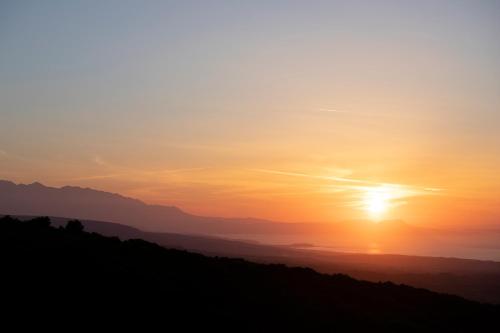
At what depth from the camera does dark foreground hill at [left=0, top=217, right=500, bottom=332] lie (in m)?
17.7

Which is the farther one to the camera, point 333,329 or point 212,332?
point 333,329

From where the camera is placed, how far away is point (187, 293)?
68.8 feet

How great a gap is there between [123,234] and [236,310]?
155 metres

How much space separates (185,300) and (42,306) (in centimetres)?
544

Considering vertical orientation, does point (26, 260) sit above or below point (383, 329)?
above

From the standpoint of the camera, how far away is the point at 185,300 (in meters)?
20.1

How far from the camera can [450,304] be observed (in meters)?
30.0

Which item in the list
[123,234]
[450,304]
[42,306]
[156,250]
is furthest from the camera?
[123,234]

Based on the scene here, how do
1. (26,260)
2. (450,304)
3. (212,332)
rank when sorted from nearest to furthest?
(212,332) < (26,260) < (450,304)

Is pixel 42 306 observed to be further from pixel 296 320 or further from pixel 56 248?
pixel 296 320

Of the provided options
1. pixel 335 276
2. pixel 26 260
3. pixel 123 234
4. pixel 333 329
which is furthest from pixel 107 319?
pixel 123 234

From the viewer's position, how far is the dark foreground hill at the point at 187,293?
17.7 m

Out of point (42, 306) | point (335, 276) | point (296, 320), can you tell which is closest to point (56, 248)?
point (42, 306)

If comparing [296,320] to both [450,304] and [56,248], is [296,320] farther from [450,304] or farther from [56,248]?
[450,304]
